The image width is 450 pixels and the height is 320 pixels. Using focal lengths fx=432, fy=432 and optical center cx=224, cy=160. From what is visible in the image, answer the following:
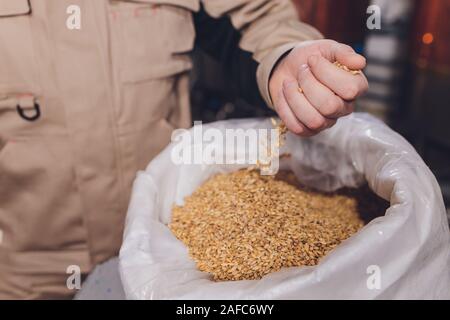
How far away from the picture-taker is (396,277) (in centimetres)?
55

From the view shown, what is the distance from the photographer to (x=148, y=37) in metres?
0.90

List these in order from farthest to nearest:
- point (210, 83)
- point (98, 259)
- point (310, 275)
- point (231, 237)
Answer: point (210, 83), point (98, 259), point (231, 237), point (310, 275)

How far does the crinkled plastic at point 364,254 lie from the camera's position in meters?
0.54

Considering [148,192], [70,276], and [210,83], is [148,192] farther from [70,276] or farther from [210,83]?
[210,83]

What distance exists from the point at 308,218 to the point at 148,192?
0.28 meters

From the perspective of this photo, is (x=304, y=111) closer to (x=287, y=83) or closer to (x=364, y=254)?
(x=287, y=83)

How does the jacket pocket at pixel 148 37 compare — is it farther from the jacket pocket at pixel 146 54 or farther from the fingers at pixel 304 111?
the fingers at pixel 304 111

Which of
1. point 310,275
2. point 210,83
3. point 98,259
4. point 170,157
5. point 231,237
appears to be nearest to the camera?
point 310,275

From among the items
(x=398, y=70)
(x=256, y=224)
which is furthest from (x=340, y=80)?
(x=398, y=70)

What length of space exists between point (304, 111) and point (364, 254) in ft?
0.81

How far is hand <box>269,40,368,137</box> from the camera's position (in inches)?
25.3

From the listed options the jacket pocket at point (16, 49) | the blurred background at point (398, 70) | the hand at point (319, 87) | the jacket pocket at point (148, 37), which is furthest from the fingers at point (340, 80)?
the blurred background at point (398, 70)

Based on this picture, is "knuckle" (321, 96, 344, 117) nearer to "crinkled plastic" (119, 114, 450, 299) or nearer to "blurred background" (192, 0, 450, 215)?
"crinkled plastic" (119, 114, 450, 299)

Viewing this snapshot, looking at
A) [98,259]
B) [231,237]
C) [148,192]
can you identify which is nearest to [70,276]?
[98,259]
